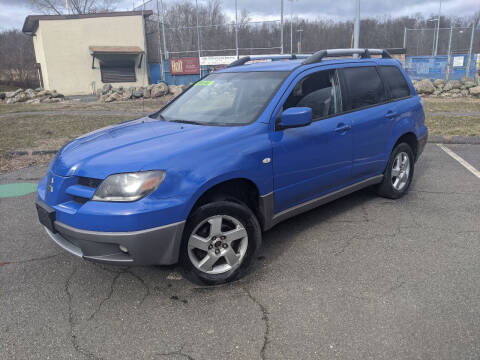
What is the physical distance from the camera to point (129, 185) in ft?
9.38

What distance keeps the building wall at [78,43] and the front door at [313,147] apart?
103 ft

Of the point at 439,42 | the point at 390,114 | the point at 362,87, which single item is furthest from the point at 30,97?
the point at 439,42

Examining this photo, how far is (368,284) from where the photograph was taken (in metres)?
3.29

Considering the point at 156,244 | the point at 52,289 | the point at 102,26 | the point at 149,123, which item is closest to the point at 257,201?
the point at 156,244

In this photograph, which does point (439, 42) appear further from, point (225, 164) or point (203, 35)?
point (225, 164)

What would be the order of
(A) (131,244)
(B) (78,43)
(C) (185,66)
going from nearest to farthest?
(A) (131,244) → (C) (185,66) → (B) (78,43)

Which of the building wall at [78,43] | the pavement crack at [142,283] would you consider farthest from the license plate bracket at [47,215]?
the building wall at [78,43]

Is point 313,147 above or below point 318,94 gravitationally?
below

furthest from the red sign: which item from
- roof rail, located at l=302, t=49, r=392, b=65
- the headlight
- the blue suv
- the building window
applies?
the headlight

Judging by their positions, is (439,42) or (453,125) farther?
(439,42)

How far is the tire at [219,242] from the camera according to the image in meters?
3.09

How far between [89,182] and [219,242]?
3.53 ft

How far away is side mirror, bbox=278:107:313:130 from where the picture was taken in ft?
11.5

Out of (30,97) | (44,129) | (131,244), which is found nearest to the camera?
(131,244)
